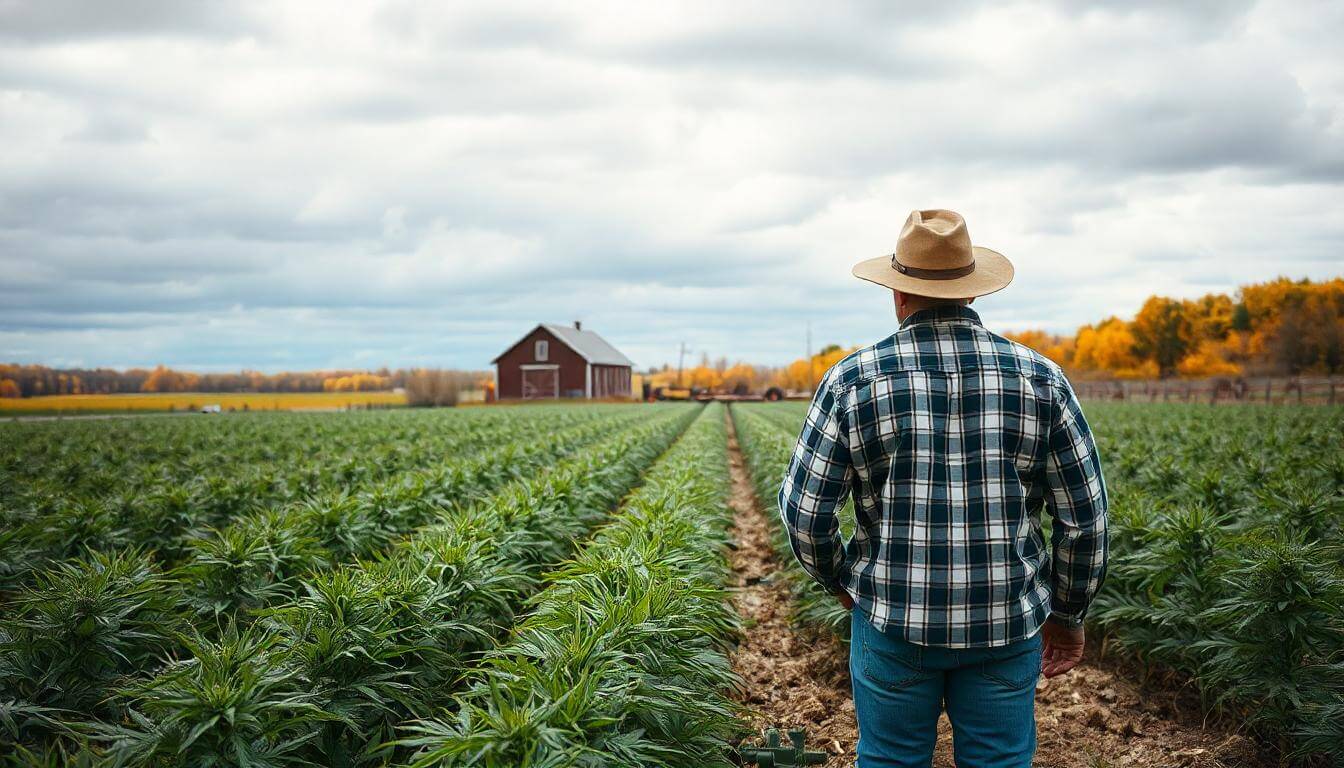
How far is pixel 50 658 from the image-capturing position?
3684mm

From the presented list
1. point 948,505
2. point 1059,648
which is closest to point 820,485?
point 948,505

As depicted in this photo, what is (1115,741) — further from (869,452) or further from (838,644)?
(869,452)

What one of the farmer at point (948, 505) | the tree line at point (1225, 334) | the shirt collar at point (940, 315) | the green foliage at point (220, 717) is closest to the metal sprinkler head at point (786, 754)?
the farmer at point (948, 505)

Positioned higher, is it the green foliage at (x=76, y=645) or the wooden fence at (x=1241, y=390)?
the wooden fence at (x=1241, y=390)

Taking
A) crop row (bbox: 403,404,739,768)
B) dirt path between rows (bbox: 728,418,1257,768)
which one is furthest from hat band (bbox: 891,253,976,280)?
dirt path between rows (bbox: 728,418,1257,768)

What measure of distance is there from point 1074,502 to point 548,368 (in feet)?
184

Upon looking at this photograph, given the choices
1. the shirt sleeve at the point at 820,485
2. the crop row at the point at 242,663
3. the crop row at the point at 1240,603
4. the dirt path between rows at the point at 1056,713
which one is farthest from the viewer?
the dirt path between rows at the point at 1056,713

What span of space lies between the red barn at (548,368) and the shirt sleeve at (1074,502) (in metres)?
54.8

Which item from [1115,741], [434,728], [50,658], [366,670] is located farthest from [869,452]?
[50,658]

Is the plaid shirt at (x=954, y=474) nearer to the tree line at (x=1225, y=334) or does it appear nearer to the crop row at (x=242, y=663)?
the crop row at (x=242, y=663)

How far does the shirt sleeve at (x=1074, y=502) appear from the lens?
2289 mm

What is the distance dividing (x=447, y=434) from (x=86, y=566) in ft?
48.7

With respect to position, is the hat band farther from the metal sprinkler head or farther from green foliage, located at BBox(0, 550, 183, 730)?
green foliage, located at BBox(0, 550, 183, 730)

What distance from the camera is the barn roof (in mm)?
57622
